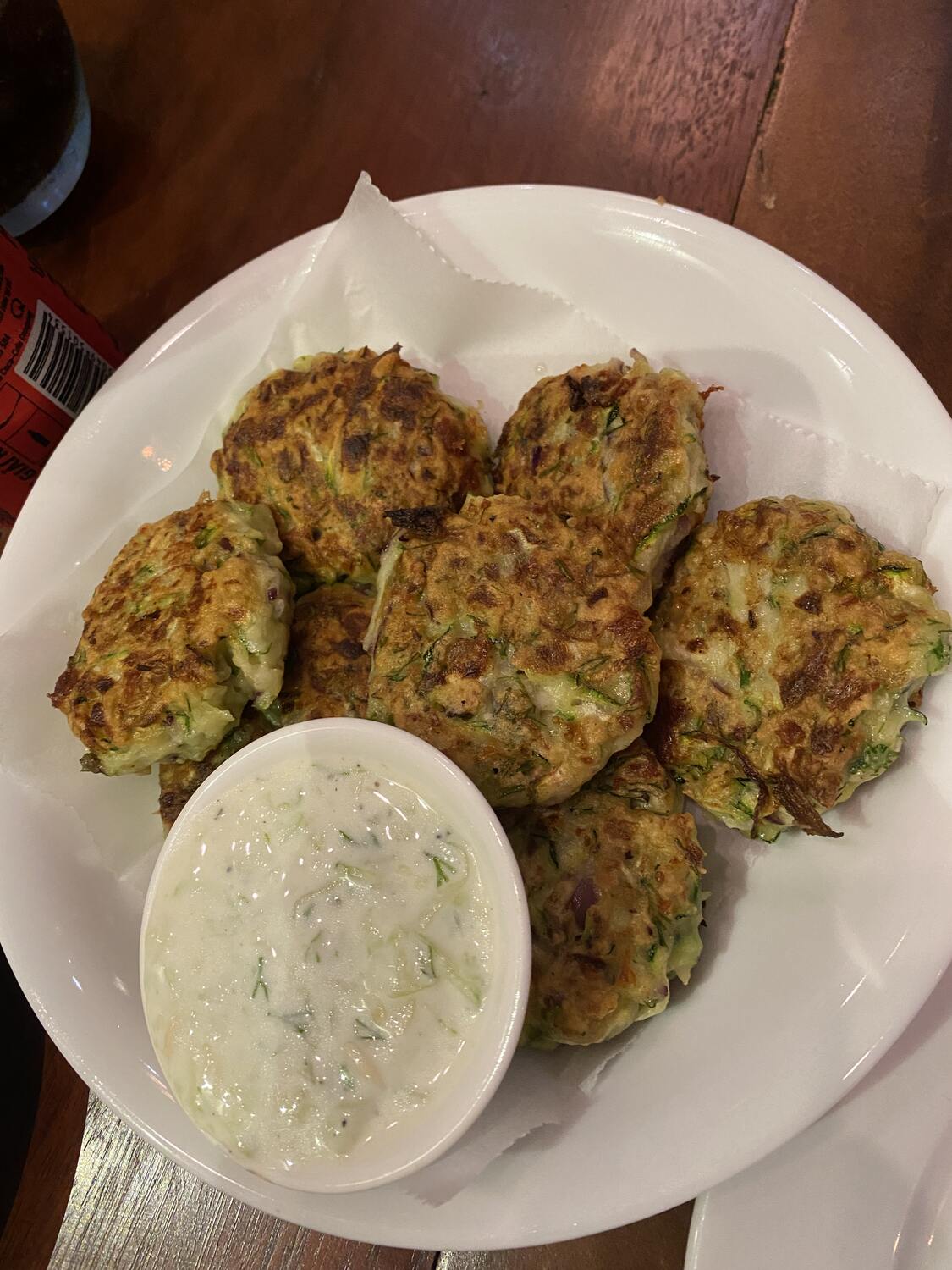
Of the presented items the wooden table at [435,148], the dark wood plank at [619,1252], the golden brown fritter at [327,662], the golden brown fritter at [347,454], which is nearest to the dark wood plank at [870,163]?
the wooden table at [435,148]

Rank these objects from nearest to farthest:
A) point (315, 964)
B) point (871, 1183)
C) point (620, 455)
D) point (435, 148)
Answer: point (315, 964) → point (620, 455) → point (871, 1183) → point (435, 148)

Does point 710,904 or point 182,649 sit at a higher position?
point 182,649

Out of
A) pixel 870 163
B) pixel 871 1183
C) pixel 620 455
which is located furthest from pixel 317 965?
pixel 870 163

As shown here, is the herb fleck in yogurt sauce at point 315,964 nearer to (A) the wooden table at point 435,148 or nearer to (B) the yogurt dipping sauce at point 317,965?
(B) the yogurt dipping sauce at point 317,965

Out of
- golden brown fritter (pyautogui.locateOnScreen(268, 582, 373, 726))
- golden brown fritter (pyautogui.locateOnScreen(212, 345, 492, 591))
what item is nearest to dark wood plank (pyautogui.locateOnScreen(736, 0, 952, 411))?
golden brown fritter (pyautogui.locateOnScreen(212, 345, 492, 591))

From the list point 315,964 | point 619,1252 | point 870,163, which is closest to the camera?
point 315,964

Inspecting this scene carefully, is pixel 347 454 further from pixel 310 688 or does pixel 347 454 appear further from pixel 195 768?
pixel 195 768

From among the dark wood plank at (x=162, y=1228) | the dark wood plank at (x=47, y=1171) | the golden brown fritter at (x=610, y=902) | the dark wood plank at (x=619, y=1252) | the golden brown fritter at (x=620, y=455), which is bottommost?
the dark wood plank at (x=619, y=1252)
